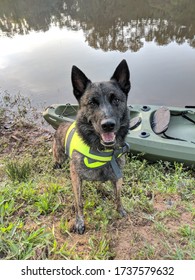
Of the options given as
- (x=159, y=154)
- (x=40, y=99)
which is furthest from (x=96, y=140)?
(x=40, y=99)

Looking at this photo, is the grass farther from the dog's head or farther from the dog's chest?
the dog's head

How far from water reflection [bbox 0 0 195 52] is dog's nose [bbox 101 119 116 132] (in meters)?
11.1

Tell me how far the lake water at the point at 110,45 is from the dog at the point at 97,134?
615cm

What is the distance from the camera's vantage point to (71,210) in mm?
3510

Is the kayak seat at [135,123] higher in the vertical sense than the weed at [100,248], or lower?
lower

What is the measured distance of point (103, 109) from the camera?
293 centimetres

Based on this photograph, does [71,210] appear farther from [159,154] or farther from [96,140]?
[159,154]

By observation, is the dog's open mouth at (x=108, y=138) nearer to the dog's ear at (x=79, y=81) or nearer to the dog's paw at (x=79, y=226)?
the dog's ear at (x=79, y=81)

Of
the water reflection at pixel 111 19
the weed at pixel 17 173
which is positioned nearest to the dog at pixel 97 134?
the weed at pixel 17 173

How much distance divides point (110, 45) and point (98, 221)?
11.9 m

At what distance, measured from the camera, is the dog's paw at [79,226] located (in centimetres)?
315

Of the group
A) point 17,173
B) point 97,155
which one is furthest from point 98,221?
point 17,173

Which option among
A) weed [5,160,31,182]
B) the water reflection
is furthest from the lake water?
weed [5,160,31,182]
